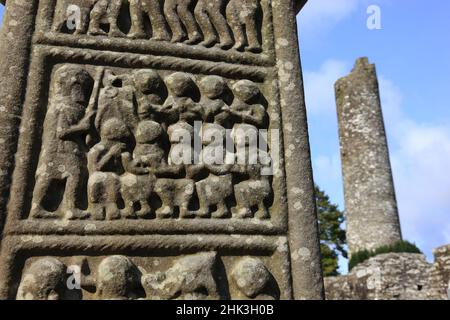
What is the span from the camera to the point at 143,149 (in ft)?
7.95

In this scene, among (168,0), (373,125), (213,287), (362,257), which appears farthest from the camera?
(373,125)

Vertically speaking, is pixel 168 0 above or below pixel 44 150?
above

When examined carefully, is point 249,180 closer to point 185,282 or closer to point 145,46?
point 185,282

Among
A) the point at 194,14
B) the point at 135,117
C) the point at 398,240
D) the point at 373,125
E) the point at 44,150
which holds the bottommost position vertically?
A: the point at 44,150

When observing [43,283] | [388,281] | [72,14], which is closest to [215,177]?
[43,283]

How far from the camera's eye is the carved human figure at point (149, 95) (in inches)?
98.8

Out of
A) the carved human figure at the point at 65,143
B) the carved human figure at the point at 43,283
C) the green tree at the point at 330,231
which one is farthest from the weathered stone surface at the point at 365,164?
the carved human figure at the point at 43,283

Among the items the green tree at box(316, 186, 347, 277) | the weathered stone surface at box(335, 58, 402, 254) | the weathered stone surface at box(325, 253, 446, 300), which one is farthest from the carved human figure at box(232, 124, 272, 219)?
the green tree at box(316, 186, 347, 277)

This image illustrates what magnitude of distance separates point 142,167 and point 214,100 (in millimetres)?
585

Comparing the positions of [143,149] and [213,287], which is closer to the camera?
[213,287]

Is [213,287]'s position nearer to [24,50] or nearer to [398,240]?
[24,50]

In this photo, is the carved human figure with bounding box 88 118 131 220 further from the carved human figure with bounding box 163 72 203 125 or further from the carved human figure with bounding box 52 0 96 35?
the carved human figure with bounding box 52 0 96 35
